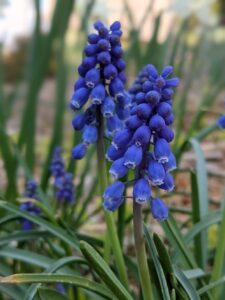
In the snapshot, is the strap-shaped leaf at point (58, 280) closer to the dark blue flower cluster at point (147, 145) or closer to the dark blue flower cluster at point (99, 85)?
the dark blue flower cluster at point (147, 145)

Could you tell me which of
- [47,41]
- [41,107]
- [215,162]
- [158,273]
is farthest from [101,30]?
[41,107]

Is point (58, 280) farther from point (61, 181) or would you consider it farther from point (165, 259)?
point (61, 181)

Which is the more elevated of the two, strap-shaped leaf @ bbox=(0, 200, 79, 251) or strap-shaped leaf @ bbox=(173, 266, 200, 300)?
strap-shaped leaf @ bbox=(0, 200, 79, 251)

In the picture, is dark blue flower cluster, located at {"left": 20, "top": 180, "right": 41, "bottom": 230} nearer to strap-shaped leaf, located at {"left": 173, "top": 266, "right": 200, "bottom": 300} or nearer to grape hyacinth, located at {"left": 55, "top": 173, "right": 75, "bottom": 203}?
grape hyacinth, located at {"left": 55, "top": 173, "right": 75, "bottom": 203}

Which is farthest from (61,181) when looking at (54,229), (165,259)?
(165,259)

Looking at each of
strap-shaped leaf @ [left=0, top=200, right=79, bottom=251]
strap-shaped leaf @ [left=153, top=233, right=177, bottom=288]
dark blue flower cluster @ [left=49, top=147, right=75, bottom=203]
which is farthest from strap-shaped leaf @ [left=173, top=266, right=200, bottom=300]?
dark blue flower cluster @ [left=49, top=147, right=75, bottom=203]

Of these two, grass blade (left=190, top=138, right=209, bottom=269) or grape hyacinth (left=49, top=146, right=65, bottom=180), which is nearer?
grass blade (left=190, top=138, right=209, bottom=269)

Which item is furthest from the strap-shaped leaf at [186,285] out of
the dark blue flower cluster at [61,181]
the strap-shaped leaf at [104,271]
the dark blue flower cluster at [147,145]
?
the dark blue flower cluster at [61,181]
